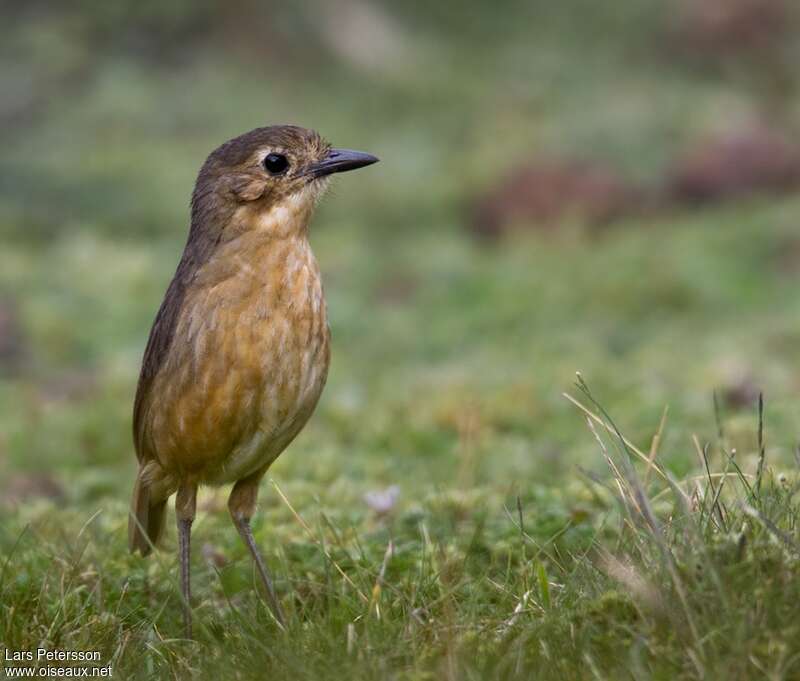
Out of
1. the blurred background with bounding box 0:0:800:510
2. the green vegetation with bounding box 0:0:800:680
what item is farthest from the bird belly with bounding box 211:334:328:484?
the blurred background with bounding box 0:0:800:510

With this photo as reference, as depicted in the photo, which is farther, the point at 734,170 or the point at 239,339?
the point at 734,170

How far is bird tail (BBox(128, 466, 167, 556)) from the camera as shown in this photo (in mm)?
4832

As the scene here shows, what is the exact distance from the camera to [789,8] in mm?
20031

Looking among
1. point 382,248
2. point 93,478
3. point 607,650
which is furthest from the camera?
point 382,248

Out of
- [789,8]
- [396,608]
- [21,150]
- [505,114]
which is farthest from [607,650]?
[789,8]

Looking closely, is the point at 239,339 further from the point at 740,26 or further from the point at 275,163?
the point at 740,26

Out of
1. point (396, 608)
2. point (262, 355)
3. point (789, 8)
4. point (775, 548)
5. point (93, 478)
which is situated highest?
point (789, 8)

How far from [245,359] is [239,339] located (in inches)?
2.7

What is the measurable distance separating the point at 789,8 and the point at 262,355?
17.7 meters

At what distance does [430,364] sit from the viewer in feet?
33.3

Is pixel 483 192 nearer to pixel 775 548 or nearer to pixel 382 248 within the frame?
pixel 382 248

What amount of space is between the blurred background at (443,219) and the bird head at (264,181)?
5.08 ft

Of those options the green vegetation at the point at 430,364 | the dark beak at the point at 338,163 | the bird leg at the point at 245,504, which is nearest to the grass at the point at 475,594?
the green vegetation at the point at 430,364

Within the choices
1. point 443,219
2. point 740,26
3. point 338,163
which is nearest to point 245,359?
point 338,163
